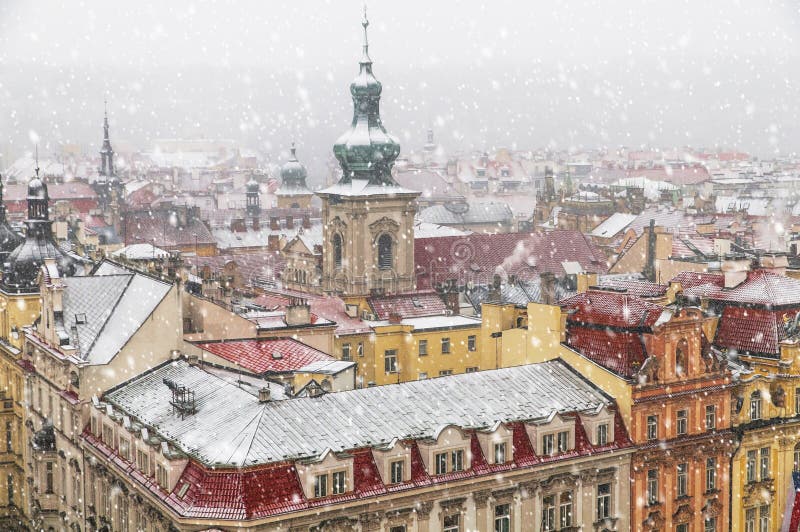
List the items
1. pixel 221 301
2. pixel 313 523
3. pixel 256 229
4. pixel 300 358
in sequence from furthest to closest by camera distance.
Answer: pixel 256 229 → pixel 221 301 → pixel 300 358 → pixel 313 523

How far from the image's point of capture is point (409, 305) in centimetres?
9962

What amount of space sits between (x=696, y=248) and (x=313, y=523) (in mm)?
74386

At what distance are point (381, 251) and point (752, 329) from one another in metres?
50.0

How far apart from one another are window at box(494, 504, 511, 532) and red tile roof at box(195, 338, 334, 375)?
14398mm

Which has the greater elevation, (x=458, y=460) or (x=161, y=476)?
(x=161, y=476)

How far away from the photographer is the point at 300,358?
70875 millimetres

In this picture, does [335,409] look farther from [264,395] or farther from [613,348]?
[613,348]

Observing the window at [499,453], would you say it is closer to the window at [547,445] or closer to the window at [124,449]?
the window at [547,445]

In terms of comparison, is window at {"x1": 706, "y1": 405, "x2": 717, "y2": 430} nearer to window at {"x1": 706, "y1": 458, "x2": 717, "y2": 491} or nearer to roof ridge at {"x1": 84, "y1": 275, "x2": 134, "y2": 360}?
window at {"x1": 706, "y1": 458, "x2": 717, "y2": 491}

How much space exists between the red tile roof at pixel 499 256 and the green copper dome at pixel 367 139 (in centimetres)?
1086

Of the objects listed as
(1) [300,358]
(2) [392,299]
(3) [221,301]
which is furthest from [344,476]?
(2) [392,299]

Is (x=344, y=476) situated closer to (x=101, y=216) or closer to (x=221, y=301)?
(x=221, y=301)

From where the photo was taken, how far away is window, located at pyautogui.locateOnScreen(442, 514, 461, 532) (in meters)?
56.6

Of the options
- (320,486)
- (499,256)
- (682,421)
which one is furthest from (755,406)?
(499,256)
